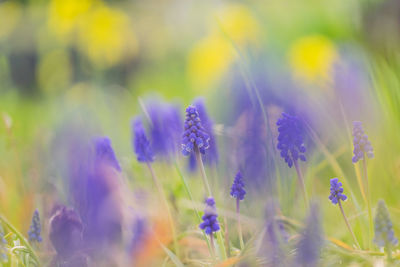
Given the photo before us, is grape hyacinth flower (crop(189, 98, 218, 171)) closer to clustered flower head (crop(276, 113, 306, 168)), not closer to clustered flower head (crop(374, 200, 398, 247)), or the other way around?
clustered flower head (crop(276, 113, 306, 168))

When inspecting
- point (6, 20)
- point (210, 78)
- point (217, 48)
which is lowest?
point (210, 78)

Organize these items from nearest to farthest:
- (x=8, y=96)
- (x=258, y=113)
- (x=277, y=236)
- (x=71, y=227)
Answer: (x=277, y=236) → (x=71, y=227) → (x=258, y=113) → (x=8, y=96)

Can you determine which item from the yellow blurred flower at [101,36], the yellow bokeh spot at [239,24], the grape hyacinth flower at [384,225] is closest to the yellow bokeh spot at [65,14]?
the yellow blurred flower at [101,36]

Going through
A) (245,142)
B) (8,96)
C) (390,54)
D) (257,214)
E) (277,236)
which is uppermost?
(8,96)

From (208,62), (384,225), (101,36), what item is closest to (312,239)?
(384,225)

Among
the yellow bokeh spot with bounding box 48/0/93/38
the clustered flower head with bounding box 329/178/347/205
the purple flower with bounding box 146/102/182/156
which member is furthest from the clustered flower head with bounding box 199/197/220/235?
the yellow bokeh spot with bounding box 48/0/93/38

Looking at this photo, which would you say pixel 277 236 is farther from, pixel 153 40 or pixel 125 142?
pixel 153 40

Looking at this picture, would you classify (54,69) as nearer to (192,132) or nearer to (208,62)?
(208,62)

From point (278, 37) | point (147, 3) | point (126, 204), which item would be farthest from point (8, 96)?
point (147, 3)
